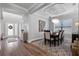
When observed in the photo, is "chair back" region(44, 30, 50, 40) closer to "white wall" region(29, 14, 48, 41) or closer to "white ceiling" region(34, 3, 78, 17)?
"white wall" region(29, 14, 48, 41)

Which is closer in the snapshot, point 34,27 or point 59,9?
point 59,9

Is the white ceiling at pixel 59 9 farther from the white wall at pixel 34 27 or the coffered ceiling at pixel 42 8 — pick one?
the white wall at pixel 34 27

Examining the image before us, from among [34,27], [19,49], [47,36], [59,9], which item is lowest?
[19,49]

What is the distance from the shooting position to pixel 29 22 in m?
2.06

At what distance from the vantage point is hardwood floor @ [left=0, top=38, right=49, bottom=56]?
1.99m

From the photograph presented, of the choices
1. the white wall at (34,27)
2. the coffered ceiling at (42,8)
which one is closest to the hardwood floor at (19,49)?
the white wall at (34,27)

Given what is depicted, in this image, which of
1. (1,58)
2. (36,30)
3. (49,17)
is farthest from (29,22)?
(1,58)

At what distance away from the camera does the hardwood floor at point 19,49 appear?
6.52 feet

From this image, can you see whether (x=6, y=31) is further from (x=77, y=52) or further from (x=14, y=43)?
(x=77, y=52)

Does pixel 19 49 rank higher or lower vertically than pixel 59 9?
lower

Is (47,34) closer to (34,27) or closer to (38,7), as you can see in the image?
(34,27)

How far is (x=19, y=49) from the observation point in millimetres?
2000

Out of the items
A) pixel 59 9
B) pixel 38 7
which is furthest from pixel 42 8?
pixel 59 9

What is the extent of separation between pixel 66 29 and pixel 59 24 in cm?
18
